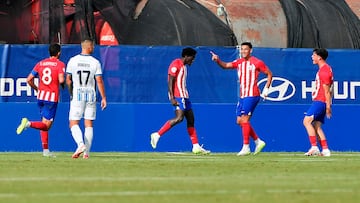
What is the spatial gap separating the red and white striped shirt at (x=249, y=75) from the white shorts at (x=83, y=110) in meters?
3.50

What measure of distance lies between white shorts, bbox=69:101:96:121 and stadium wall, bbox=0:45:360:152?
4.77m

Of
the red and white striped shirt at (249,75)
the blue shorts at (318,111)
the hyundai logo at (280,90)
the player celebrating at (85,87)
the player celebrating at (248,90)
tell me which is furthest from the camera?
the hyundai logo at (280,90)

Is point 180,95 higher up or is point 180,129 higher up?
point 180,95

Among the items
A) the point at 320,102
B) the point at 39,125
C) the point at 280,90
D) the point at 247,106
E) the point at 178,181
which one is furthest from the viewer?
the point at 280,90

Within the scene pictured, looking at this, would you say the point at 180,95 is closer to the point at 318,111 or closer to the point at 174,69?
the point at 174,69

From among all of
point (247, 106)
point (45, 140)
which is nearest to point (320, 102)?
point (247, 106)

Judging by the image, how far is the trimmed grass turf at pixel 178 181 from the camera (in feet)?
32.5

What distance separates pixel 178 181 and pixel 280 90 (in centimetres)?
1260

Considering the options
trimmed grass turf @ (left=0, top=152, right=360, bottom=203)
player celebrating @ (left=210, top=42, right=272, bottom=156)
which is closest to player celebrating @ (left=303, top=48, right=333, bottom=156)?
player celebrating @ (left=210, top=42, right=272, bottom=156)

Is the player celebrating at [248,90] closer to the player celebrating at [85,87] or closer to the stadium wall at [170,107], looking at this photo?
the stadium wall at [170,107]

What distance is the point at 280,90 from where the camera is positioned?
2417 centimetres

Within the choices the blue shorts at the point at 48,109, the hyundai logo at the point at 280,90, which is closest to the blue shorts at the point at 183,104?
the blue shorts at the point at 48,109

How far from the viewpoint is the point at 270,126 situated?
23.3 metres

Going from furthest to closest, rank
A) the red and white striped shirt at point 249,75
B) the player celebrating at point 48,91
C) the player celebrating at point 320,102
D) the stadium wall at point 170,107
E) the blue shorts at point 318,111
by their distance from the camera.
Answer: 1. the stadium wall at point 170,107
2. the red and white striped shirt at point 249,75
3. the blue shorts at point 318,111
4. the player celebrating at point 320,102
5. the player celebrating at point 48,91
